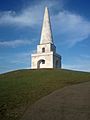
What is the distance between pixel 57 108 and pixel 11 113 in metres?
2.42

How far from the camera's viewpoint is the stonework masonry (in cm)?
4816

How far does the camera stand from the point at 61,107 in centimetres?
1116

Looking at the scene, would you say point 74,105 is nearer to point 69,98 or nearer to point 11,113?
point 69,98

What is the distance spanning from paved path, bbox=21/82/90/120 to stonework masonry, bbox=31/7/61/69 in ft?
112

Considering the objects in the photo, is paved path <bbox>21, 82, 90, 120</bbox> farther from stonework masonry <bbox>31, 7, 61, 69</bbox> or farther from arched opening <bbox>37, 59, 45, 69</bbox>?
arched opening <bbox>37, 59, 45, 69</bbox>

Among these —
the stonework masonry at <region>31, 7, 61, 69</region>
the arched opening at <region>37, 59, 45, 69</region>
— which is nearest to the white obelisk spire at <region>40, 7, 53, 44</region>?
the stonework masonry at <region>31, 7, 61, 69</region>

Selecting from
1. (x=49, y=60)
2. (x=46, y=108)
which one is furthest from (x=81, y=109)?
(x=49, y=60)

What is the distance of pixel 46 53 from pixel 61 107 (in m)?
37.7

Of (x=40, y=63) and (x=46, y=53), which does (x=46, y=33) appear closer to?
(x=46, y=53)

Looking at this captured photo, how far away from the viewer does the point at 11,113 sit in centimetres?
1070

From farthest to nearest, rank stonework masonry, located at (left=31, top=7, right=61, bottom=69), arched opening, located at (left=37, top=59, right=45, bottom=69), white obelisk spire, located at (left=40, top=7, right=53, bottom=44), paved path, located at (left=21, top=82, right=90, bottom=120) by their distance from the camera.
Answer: white obelisk spire, located at (left=40, top=7, right=53, bottom=44)
arched opening, located at (left=37, top=59, right=45, bottom=69)
stonework masonry, located at (left=31, top=7, right=61, bottom=69)
paved path, located at (left=21, top=82, right=90, bottom=120)

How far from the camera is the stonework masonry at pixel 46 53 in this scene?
158 feet

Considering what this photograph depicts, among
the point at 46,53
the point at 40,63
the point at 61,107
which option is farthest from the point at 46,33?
the point at 61,107

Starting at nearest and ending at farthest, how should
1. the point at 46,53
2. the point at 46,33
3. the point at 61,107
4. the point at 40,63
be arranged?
the point at 61,107 → the point at 46,53 → the point at 46,33 → the point at 40,63
